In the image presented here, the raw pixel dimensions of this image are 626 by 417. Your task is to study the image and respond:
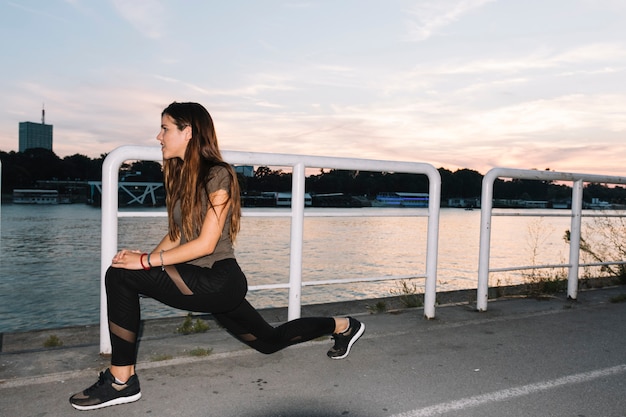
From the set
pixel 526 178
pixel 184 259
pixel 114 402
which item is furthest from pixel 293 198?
pixel 526 178

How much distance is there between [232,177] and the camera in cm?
279

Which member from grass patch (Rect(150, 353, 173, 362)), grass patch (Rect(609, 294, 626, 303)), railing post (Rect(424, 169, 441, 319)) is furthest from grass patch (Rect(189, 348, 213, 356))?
grass patch (Rect(609, 294, 626, 303))

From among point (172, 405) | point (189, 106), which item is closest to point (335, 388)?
point (172, 405)

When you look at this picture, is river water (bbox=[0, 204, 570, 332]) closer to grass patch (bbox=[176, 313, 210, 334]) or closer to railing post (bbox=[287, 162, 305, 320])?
railing post (bbox=[287, 162, 305, 320])

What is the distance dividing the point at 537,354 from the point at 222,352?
224 centimetres

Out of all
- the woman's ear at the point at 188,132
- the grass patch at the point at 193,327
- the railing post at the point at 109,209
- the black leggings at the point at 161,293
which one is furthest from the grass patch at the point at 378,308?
the woman's ear at the point at 188,132

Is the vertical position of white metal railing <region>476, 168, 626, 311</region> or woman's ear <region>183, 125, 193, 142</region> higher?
woman's ear <region>183, 125, 193, 142</region>

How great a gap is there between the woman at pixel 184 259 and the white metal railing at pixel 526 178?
9.56ft

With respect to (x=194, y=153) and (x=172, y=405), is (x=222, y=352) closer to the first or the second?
(x=172, y=405)

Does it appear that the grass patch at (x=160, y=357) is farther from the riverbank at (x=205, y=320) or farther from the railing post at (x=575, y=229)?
the railing post at (x=575, y=229)

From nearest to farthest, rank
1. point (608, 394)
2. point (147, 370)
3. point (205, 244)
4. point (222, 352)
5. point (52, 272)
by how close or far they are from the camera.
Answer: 1. point (205, 244)
2. point (608, 394)
3. point (147, 370)
4. point (222, 352)
5. point (52, 272)

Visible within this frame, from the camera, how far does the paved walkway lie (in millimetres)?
2828

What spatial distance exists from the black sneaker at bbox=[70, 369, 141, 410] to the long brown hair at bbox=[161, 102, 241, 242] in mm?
828

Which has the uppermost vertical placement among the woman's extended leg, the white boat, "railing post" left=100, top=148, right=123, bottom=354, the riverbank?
"railing post" left=100, top=148, right=123, bottom=354
